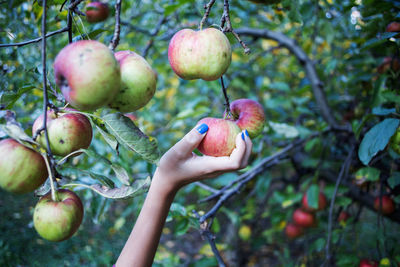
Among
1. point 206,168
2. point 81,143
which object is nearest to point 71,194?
point 81,143

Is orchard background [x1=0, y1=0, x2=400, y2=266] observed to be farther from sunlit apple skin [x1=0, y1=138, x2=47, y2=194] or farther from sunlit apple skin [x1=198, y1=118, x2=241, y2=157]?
sunlit apple skin [x1=198, y1=118, x2=241, y2=157]

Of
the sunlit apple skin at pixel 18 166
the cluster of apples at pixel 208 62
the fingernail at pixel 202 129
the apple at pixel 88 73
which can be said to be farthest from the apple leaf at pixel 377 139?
the sunlit apple skin at pixel 18 166

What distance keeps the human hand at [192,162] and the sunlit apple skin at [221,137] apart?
16 millimetres

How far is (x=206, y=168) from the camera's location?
2.60ft

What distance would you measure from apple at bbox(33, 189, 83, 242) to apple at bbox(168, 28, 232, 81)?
1.32 ft

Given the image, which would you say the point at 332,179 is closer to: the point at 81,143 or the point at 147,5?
the point at 81,143

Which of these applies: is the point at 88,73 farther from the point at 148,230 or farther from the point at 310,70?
the point at 310,70

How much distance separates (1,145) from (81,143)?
157 millimetres

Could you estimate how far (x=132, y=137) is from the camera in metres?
0.63

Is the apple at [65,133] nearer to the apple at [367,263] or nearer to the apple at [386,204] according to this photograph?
the apple at [367,263]

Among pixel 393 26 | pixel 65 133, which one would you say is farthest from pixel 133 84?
pixel 393 26

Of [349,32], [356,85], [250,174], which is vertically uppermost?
[349,32]

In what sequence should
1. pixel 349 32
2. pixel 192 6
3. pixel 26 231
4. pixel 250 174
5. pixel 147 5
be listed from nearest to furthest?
1. pixel 250 174
2. pixel 26 231
3. pixel 192 6
4. pixel 349 32
5. pixel 147 5

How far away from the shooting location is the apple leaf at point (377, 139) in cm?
103
